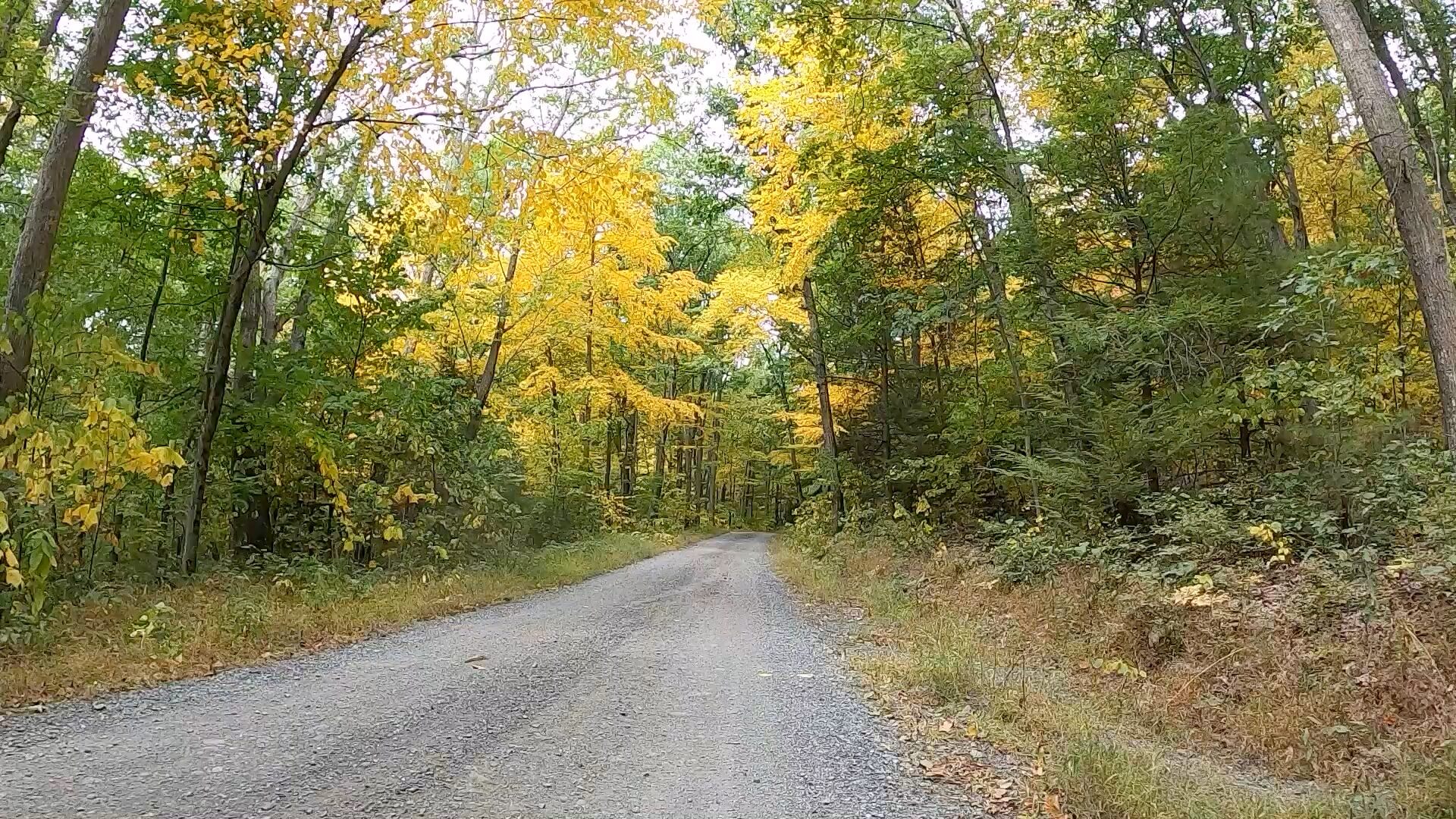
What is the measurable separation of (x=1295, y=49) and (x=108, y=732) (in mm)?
17940

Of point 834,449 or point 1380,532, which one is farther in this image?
point 834,449

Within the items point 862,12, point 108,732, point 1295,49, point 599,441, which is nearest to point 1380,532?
point 862,12

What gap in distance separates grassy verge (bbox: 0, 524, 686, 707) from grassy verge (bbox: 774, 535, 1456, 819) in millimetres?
5048

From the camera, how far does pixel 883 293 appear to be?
1530 cm

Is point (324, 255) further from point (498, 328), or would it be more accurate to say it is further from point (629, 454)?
point (629, 454)

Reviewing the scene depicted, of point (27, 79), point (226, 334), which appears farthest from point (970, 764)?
point (226, 334)

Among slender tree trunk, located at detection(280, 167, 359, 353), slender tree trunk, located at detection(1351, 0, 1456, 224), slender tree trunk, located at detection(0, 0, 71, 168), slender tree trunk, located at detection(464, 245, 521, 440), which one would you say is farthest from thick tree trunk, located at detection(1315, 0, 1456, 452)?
slender tree trunk, located at detection(464, 245, 521, 440)

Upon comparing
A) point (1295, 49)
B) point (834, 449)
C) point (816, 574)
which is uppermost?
point (1295, 49)

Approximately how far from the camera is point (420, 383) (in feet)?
35.8

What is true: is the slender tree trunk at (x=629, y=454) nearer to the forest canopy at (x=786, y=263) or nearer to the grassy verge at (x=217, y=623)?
the forest canopy at (x=786, y=263)

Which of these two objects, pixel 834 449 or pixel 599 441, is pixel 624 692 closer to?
pixel 834 449

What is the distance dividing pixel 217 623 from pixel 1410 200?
1056cm

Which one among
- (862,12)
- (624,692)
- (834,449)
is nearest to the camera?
(624,692)

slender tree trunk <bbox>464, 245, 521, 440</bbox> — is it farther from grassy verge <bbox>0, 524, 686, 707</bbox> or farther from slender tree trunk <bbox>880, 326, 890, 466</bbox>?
slender tree trunk <bbox>880, 326, 890, 466</bbox>
